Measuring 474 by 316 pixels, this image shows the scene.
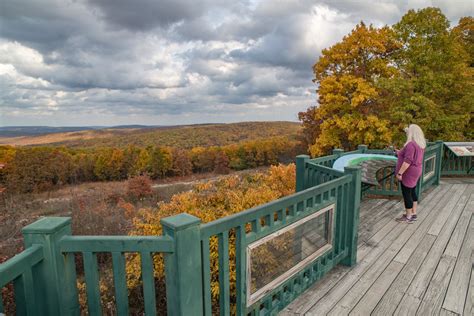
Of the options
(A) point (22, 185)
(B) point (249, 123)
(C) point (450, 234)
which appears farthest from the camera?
(B) point (249, 123)

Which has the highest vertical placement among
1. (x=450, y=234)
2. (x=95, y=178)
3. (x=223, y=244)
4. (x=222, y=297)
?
(x=223, y=244)

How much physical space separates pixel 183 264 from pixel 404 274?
9.49 feet

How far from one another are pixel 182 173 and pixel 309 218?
2027 inches

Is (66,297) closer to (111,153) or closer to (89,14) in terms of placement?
(89,14)

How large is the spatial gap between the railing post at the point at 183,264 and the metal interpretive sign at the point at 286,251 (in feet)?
1.91

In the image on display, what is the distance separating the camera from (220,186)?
6.54 metres

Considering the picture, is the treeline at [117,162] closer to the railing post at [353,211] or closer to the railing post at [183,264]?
the railing post at [353,211]

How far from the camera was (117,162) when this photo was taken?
1914 inches

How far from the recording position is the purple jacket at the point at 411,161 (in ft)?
13.4

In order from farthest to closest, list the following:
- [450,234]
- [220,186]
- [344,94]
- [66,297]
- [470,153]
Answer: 1. [344,94]
2. [470,153]
3. [220,186]
4. [450,234]
5. [66,297]

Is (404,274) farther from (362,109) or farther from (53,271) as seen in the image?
(362,109)

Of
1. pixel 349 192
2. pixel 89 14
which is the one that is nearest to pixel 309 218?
pixel 349 192


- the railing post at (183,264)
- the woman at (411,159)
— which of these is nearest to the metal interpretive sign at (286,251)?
the railing post at (183,264)

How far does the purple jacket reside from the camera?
407 centimetres
